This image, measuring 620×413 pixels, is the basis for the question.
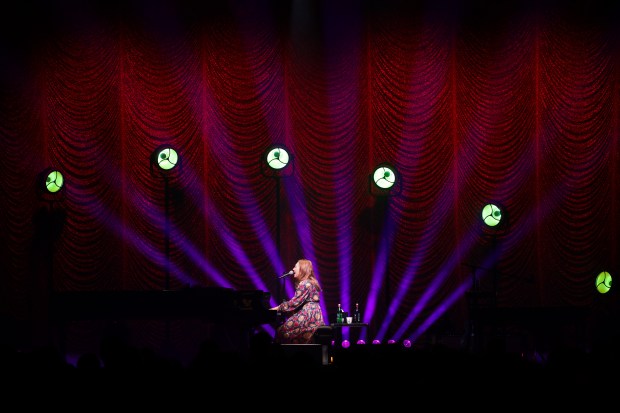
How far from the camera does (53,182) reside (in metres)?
10.5

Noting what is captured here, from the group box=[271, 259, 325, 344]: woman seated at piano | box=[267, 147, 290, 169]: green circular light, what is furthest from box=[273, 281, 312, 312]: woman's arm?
box=[267, 147, 290, 169]: green circular light

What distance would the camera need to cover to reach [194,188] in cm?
1084

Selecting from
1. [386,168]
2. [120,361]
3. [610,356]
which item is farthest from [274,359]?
[386,168]

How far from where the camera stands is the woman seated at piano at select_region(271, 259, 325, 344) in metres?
8.53

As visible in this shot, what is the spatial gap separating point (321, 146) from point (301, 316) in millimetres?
3146

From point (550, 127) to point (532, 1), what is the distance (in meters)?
1.84

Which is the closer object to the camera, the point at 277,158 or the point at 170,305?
the point at 170,305

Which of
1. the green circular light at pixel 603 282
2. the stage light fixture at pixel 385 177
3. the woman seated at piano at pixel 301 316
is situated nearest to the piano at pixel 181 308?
the woman seated at piano at pixel 301 316

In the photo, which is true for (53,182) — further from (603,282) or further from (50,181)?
(603,282)

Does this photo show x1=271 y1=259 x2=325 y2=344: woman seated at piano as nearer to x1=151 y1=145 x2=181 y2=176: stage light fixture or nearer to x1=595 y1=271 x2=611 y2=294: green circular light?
x1=151 y1=145 x2=181 y2=176: stage light fixture

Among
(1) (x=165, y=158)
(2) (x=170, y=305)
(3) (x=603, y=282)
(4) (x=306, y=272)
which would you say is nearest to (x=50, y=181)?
(1) (x=165, y=158)

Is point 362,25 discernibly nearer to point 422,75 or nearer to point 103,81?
point 422,75

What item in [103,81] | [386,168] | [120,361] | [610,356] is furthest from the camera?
[103,81]

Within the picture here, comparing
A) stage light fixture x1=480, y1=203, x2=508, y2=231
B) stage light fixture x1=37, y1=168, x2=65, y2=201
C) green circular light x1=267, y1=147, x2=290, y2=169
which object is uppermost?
green circular light x1=267, y1=147, x2=290, y2=169
